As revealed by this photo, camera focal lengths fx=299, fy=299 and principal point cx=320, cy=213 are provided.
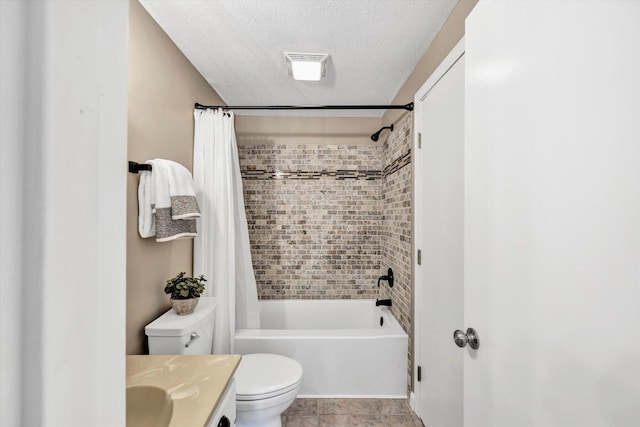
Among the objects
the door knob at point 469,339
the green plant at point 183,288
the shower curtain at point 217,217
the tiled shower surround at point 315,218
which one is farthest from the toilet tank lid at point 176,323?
the tiled shower surround at point 315,218

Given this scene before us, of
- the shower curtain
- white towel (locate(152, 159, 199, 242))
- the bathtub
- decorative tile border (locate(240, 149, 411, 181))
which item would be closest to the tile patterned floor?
the bathtub

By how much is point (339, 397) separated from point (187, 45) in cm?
262

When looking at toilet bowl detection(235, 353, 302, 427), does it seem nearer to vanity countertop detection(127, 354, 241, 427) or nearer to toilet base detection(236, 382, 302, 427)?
toilet base detection(236, 382, 302, 427)

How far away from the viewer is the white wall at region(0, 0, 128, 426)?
0.20 meters

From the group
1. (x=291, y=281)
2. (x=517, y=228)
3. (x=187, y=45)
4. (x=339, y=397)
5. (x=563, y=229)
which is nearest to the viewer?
(x=563, y=229)

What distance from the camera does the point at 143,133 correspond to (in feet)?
5.05

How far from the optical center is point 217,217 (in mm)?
2105

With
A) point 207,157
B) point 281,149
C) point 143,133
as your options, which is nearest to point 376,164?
point 281,149

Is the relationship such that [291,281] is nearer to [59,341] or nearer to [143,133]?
[143,133]

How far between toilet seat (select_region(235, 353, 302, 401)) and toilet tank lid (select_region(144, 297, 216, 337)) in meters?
0.39

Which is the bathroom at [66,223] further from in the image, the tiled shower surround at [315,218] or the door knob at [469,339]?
the tiled shower surround at [315,218]

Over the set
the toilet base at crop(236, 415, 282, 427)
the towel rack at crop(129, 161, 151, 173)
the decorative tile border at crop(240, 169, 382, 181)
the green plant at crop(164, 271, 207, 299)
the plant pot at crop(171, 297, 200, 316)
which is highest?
the decorative tile border at crop(240, 169, 382, 181)

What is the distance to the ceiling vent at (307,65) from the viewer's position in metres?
1.93

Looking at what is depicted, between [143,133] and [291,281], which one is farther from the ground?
[143,133]
